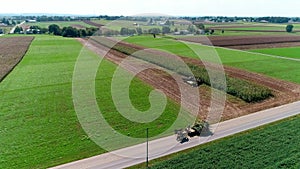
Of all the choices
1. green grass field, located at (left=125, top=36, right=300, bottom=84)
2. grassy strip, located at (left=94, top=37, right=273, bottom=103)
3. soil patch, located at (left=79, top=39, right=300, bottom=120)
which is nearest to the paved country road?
soil patch, located at (left=79, top=39, right=300, bottom=120)

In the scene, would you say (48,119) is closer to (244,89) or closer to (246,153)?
(246,153)

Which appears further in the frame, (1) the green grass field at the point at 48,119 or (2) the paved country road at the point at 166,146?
(1) the green grass field at the point at 48,119

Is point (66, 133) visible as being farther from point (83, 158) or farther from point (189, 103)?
point (189, 103)

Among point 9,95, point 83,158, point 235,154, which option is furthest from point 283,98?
point 9,95

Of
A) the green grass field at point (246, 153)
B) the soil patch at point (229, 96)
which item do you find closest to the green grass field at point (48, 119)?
the soil patch at point (229, 96)

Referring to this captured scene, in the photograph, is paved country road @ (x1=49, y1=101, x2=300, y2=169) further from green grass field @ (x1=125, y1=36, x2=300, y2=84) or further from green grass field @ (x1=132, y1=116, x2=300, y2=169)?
green grass field @ (x1=125, y1=36, x2=300, y2=84)

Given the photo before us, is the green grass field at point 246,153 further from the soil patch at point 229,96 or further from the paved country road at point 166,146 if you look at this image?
the soil patch at point 229,96

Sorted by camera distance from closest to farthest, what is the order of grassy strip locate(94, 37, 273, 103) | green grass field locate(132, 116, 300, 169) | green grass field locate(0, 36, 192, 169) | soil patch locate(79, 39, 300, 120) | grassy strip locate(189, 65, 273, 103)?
green grass field locate(132, 116, 300, 169) < green grass field locate(0, 36, 192, 169) < soil patch locate(79, 39, 300, 120) < grassy strip locate(189, 65, 273, 103) < grassy strip locate(94, 37, 273, 103)
